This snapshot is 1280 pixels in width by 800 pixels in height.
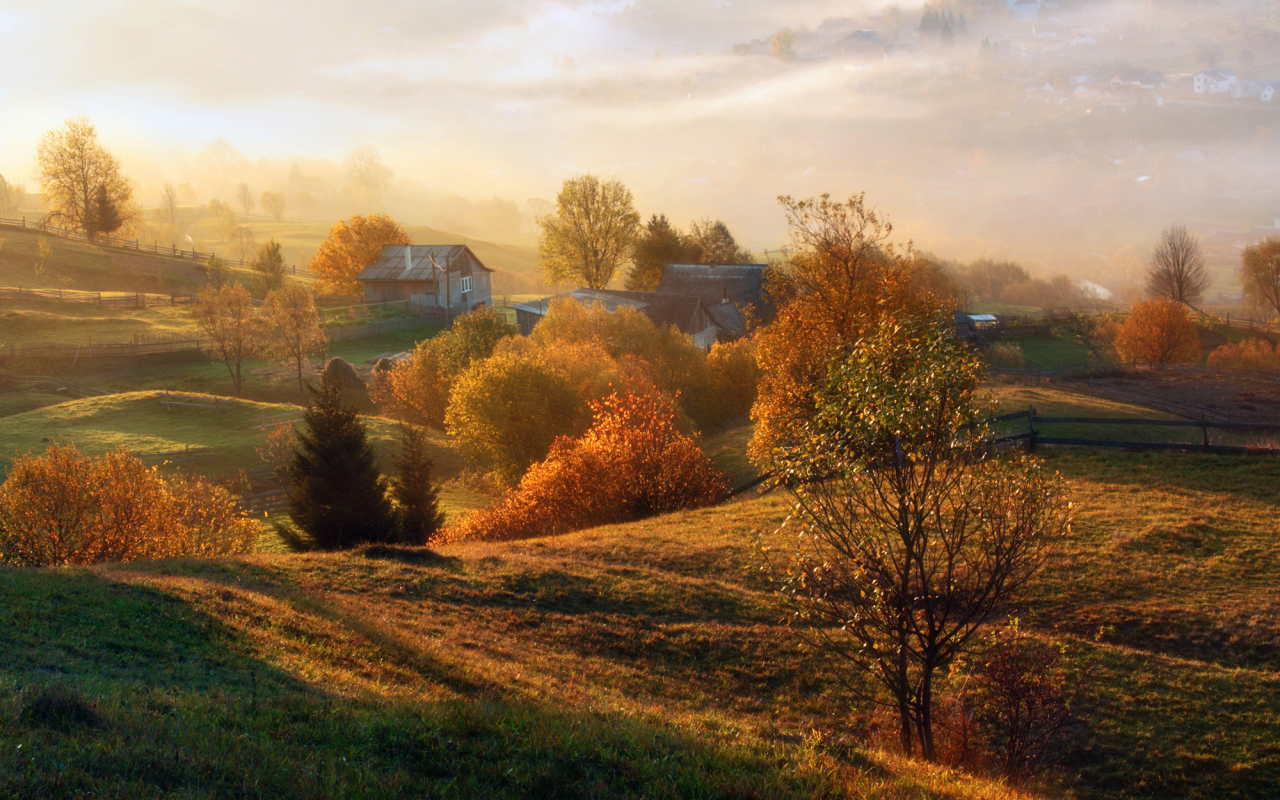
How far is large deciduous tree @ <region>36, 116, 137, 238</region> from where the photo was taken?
3752 inches

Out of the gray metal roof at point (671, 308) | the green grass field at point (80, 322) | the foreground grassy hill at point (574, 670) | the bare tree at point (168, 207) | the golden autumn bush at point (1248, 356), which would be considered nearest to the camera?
the foreground grassy hill at point (574, 670)

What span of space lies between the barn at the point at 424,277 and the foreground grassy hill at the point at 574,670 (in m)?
66.5

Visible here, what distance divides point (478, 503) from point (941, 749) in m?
33.7

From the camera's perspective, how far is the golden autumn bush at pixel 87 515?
73.8 ft

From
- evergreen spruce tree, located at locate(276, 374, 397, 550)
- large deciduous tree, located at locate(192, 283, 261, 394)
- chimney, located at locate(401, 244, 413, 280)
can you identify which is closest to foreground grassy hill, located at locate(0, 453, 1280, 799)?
evergreen spruce tree, located at locate(276, 374, 397, 550)

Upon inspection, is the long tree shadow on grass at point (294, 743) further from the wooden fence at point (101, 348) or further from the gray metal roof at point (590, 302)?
the wooden fence at point (101, 348)

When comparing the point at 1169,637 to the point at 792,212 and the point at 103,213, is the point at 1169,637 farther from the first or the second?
the point at 103,213

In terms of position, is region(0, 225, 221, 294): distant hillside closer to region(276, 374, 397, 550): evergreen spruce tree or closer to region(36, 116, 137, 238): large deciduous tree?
region(36, 116, 137, 238): large deciduous tree

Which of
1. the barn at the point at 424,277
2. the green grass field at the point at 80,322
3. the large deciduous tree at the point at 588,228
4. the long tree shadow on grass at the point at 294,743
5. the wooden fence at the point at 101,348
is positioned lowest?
the long tree shadow on grass at the point at 294,743

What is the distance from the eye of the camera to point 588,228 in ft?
310

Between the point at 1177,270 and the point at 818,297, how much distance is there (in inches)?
3587

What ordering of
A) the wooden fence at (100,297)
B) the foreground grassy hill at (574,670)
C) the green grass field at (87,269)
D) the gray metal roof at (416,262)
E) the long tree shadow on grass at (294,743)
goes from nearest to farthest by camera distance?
1. the long tree shadow on grass at (294,743)
2. the foreground grassy hill at (574,670)
3. the wooden fence at (100,297)
4. the green grass field at (87,269)
5. the gray metal roof at (416,262)

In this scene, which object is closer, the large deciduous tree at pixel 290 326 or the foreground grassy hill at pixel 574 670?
the foreground grassy hill at pixel 574 670

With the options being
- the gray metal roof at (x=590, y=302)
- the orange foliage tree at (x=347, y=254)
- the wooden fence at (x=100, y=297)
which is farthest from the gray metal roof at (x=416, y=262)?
the wooden fence at (x=100, y=297)
